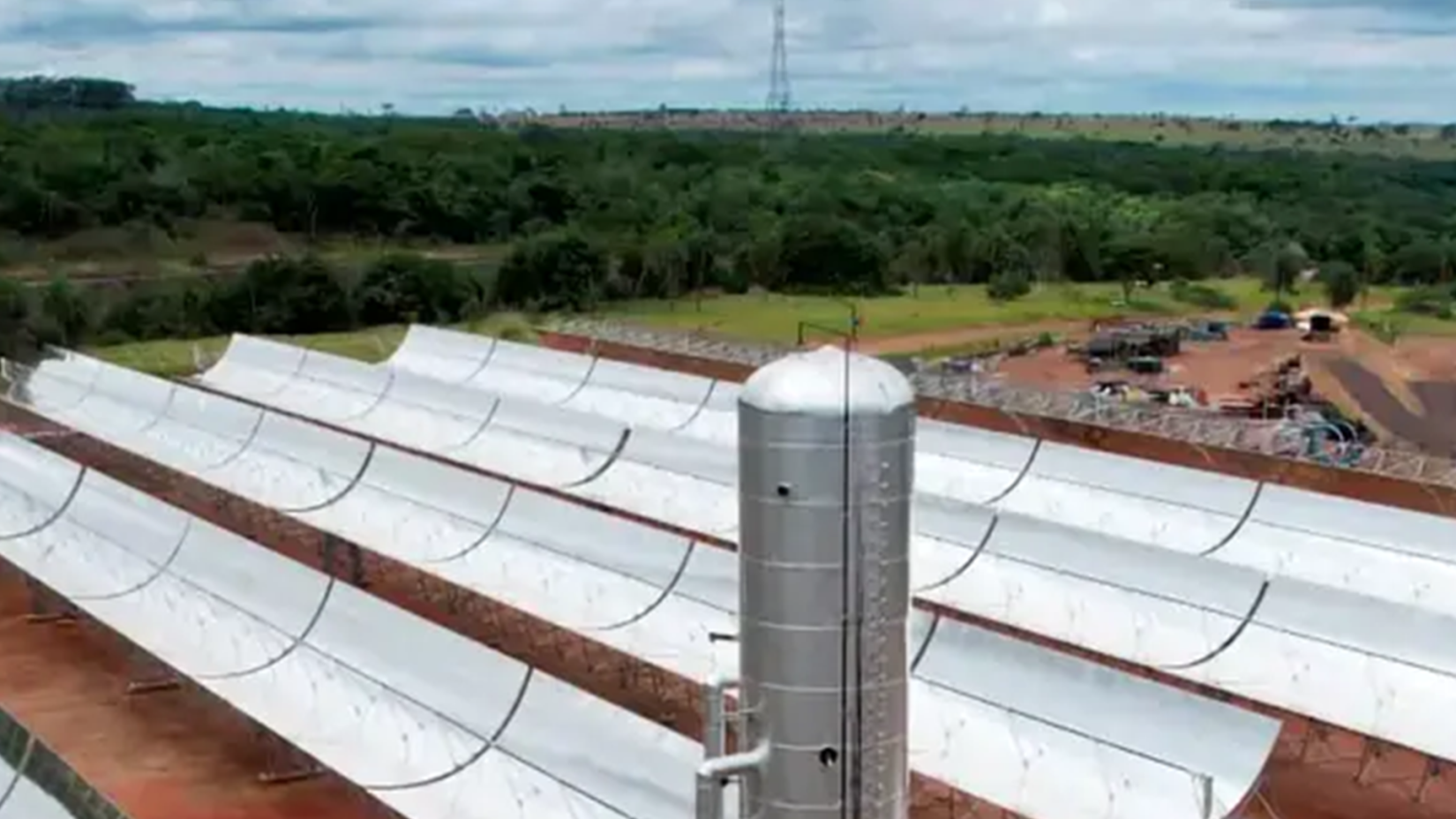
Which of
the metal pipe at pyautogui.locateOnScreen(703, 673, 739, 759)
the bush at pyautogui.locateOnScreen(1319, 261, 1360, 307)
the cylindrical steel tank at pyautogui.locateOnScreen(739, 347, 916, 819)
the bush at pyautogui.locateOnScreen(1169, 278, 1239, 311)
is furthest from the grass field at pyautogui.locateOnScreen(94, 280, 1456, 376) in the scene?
the cylindrical steel tank at pyautogui.locateOnScreen(739, 347, 916, 819)

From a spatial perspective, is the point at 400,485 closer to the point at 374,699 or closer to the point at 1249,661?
the point at 374,699

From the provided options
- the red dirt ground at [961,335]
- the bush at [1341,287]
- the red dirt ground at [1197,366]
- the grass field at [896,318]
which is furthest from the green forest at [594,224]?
the red dirt ground at [1197,366]

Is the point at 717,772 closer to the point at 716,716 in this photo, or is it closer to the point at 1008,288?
the point at 716,716

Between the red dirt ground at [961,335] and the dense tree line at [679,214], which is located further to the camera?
the dense tree line at [679,214]

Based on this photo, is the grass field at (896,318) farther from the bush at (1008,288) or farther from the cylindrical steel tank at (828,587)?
the cylindrical steel tank at (828,587)

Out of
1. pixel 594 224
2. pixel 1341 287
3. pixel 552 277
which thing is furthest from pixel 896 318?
pixel 1341 287
